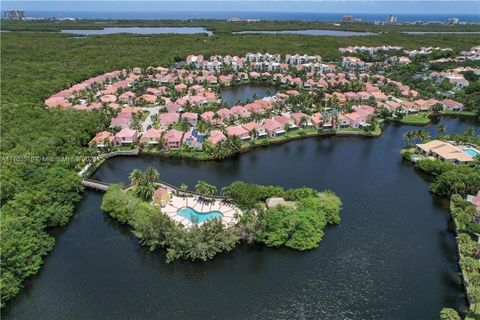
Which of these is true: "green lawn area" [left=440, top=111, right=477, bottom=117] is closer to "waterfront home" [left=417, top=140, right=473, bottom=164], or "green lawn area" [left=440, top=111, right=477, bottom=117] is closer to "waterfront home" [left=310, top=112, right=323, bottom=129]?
"waterfront home" [left=417, top=140, right=473, bottom=164]

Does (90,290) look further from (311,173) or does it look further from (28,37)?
(28,37)

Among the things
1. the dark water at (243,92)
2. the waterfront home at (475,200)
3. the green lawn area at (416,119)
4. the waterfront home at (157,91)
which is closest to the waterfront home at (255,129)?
the dark water at (243,92)

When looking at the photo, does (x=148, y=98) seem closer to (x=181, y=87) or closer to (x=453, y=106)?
(x=181, y=87)

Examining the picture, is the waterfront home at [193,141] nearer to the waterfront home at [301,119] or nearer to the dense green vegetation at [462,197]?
the waterfront home at [301,119]

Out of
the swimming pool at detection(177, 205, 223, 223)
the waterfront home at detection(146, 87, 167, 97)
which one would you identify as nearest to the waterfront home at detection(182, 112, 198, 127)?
the waterfront home at detection(146, 87, 167, 97)

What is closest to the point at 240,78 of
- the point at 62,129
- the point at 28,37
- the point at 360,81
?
the point at 360,81

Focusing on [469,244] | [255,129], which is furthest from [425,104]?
[469,244]
